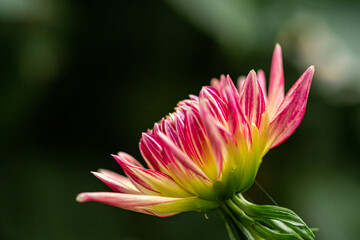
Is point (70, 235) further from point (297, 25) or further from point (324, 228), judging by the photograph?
point (297, 25)

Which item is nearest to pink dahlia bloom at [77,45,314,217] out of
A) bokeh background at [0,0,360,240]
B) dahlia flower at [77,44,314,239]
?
dahlia flower at [77,44,314,239]

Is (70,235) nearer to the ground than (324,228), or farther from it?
farther from it

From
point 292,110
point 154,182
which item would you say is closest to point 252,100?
point 292,110

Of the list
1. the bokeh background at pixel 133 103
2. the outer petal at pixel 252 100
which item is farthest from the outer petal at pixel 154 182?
the bokeh background at pixel 133 103

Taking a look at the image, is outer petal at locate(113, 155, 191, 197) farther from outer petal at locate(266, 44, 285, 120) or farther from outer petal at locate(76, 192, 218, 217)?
outer petal at locate(266, 44, 285, 120)

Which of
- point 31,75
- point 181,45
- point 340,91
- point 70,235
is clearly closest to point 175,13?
point 181,45

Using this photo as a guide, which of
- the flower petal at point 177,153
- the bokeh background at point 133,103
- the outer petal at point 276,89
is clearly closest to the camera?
the flower petal at point 177,153

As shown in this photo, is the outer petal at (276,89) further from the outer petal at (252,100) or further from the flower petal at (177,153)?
the flower petal at (177,153)

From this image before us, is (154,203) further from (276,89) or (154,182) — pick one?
(276,89)
